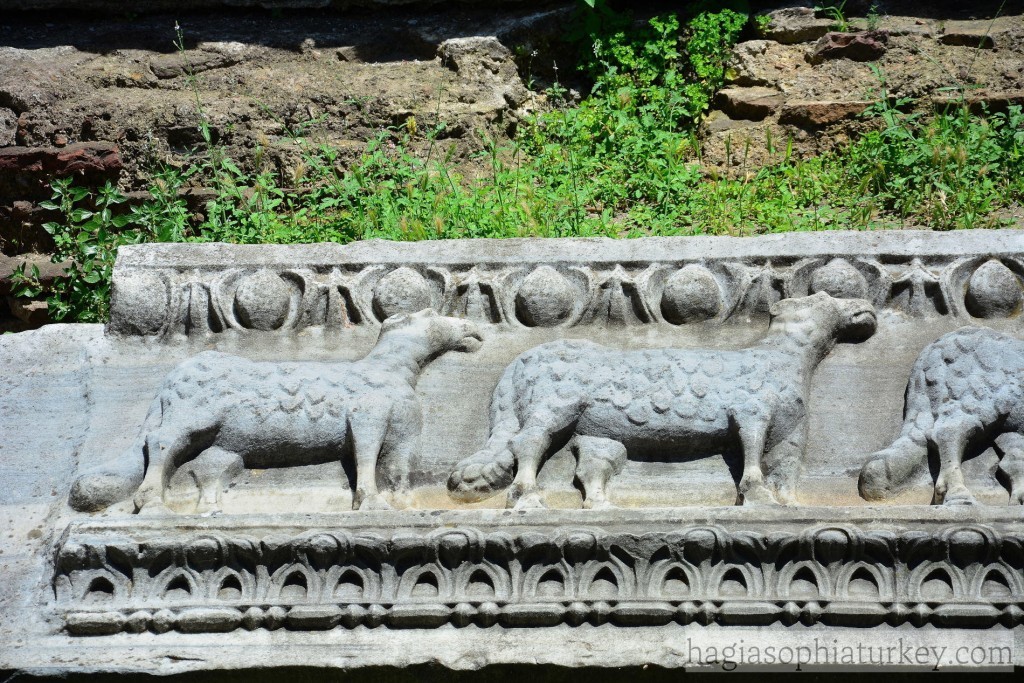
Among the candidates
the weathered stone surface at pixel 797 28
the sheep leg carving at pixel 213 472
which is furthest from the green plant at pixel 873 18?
the sheep leg carving at pixel 213 472

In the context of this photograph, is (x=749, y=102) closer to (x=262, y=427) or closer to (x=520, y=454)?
(x=520, y=454)

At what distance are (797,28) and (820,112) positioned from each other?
0.58 meters

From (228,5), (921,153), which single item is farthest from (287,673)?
(228,5)

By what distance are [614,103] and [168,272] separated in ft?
8.10

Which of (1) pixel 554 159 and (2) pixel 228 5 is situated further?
(2) pixel 228 5

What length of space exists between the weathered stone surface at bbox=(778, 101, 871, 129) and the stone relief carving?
2829mm

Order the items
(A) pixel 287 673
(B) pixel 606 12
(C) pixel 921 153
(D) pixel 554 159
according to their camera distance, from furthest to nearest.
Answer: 1. (B) pixel 606 12
2. (D) pixel 554 159
3. (C) pixel 921 153
4. (A) pixel 287 673

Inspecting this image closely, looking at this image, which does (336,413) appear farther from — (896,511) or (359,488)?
(896,511)

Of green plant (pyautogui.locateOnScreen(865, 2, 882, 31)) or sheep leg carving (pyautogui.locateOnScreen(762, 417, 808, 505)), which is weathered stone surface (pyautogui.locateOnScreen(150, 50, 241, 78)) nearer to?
green plant (pyautogui.locateOnScreen(865, 2, 882, 31))

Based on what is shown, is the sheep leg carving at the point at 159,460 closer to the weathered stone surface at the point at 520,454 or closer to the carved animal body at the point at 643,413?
the weathered stone surface at the point at 520,454

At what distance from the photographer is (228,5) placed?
20.0 ft

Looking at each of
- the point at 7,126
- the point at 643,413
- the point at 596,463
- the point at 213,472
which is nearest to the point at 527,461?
the point at 596,463

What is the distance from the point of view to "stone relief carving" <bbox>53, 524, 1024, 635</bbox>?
2.70 meters

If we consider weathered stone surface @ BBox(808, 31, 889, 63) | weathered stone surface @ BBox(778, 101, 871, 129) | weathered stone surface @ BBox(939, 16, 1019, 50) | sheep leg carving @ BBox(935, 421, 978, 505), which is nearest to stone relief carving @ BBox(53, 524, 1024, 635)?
sheep leg carving @ BBox(935, 421, 978, 505)
